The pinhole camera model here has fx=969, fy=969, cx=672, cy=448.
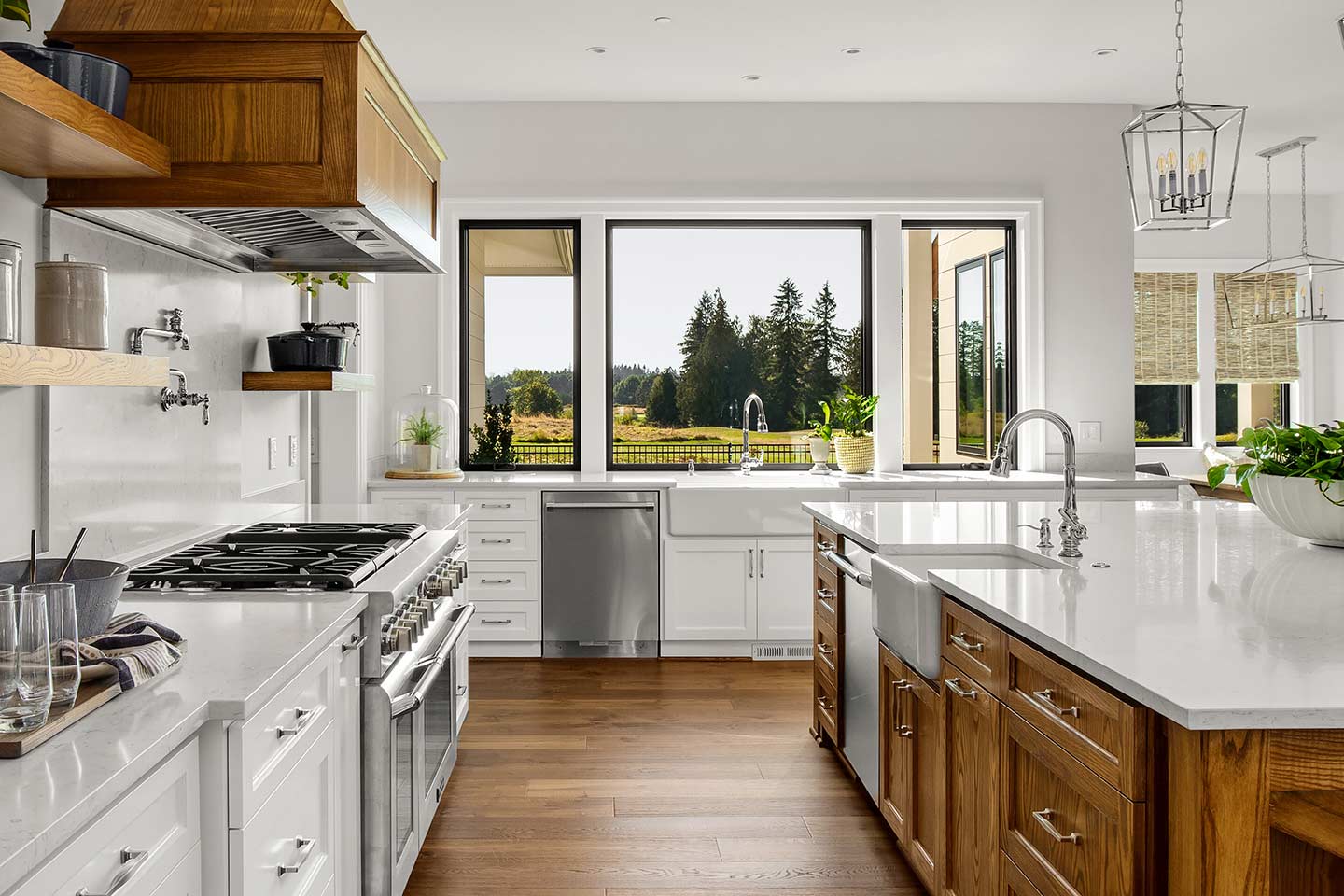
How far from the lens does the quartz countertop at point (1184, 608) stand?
124cm

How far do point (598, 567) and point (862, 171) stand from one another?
94.8 inches

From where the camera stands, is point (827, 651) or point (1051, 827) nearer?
point (1051, 827)

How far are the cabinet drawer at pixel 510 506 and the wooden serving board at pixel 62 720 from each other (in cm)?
326

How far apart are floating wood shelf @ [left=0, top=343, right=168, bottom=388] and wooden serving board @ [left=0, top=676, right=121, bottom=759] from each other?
0.46m

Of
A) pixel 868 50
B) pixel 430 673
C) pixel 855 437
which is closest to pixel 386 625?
pixel 430 673

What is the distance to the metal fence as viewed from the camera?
531 cm

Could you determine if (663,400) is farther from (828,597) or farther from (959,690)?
(959,690)

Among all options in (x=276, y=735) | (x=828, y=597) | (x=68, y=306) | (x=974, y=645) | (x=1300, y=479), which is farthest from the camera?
(x=828, y=597)

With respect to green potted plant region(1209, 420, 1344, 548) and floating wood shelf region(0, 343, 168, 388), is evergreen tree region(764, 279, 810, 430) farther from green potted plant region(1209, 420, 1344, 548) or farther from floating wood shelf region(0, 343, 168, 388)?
floating wood shelf region(0, 343, 168, 388)

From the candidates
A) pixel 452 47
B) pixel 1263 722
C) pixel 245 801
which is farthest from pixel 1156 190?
pixel 452 47

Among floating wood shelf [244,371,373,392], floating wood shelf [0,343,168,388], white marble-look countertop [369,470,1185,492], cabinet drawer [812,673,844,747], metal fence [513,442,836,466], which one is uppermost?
floating wood shelf [244,371,373,392]

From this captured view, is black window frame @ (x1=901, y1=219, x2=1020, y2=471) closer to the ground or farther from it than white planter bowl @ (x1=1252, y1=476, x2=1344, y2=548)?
farther from it

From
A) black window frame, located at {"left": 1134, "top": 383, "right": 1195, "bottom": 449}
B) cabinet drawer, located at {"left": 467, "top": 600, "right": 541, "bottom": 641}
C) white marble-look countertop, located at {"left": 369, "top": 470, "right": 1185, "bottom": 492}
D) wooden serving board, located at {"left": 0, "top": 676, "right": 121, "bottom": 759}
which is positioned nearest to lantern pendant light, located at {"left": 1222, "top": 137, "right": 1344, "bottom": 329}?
black window frame, located at {"left": 1134, "top": 383, "right": 1195, "bottom": 449}

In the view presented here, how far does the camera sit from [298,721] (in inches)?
64.3
